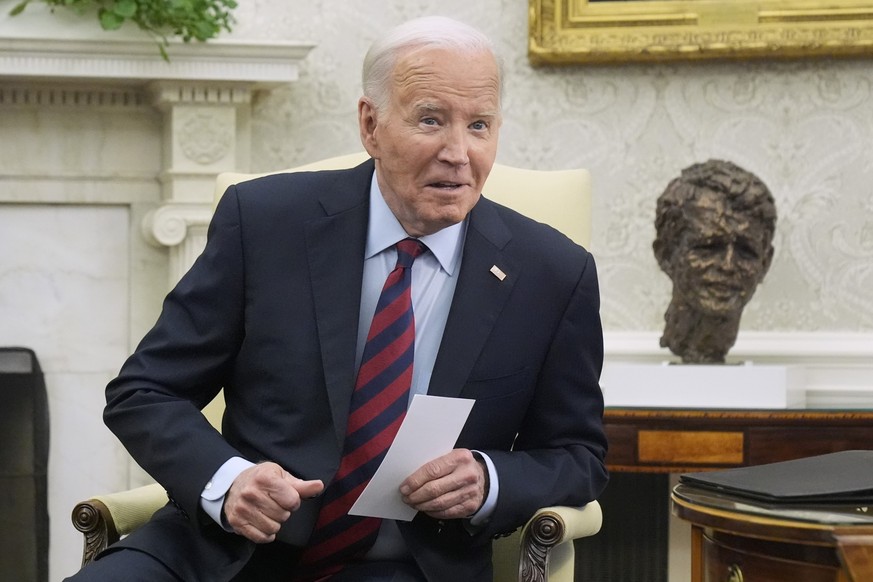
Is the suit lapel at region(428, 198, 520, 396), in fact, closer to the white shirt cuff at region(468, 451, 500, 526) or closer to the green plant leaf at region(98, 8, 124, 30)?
the white shirt cuff at region(468, 451, 500, 526)

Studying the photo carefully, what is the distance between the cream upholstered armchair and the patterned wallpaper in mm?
976

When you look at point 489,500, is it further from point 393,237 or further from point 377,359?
point 393,237

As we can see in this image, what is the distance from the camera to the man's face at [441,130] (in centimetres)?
203

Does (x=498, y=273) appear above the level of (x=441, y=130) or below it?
below

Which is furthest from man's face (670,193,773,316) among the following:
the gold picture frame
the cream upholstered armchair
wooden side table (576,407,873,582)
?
the gold picture frame

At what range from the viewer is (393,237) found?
7.02ft

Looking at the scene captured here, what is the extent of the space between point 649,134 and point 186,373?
2.06 metres

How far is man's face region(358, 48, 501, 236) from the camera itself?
203cm

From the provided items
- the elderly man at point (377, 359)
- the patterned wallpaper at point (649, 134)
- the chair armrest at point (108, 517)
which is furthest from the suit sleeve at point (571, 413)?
the patterned wallpaper at point (649, 134)

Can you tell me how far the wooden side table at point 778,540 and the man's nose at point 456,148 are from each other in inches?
25.6

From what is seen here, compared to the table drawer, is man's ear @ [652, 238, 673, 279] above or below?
above

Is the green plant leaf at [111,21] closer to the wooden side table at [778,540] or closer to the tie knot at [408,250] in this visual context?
the tie knot at [408,250]

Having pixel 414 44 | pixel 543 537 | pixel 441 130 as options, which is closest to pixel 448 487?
pixel 543 537

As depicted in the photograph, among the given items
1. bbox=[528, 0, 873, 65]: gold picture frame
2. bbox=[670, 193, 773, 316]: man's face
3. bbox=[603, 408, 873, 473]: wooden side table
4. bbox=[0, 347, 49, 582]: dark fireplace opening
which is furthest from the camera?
bbox=[0, 347, 49, 582]: dark fireplace opening
